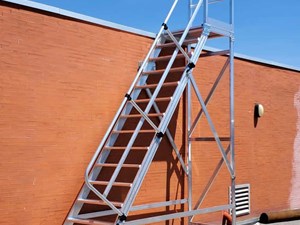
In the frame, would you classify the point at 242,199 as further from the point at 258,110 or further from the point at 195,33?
the point at 195,33

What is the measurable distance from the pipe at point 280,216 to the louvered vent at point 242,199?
427mm

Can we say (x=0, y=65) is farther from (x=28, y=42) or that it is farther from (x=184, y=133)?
(x=184, y=133)

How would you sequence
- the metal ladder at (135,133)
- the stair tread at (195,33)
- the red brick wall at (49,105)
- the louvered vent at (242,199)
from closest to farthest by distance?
the red brick wall at (49,105) → the metal ladder at (135,133) → the stair tread at (195,33) → the louvered vent at (242,199)

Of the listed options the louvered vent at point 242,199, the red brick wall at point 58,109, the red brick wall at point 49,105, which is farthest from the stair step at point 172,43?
the louvered vent at point 242,199

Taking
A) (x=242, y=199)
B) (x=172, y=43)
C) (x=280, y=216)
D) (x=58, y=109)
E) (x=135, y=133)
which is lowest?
(x=280, y=216)

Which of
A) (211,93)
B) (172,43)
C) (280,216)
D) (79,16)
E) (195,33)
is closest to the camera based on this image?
(79,16)

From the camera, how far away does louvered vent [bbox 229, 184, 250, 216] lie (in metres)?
10.6

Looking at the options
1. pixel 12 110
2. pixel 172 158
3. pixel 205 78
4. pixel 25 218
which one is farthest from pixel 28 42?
pixel 205 78

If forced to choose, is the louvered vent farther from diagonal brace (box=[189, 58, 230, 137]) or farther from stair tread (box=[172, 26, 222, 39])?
stair tread (box=[172, 26, 222, 39])

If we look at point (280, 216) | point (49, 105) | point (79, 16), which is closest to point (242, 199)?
point (280, 216)

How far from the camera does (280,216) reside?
1125 cm

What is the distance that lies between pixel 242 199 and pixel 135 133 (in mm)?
4785

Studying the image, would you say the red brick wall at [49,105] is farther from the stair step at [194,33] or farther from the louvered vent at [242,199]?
the louvered vent at [242,199]

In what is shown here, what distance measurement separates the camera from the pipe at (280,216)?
1099 centimetres
